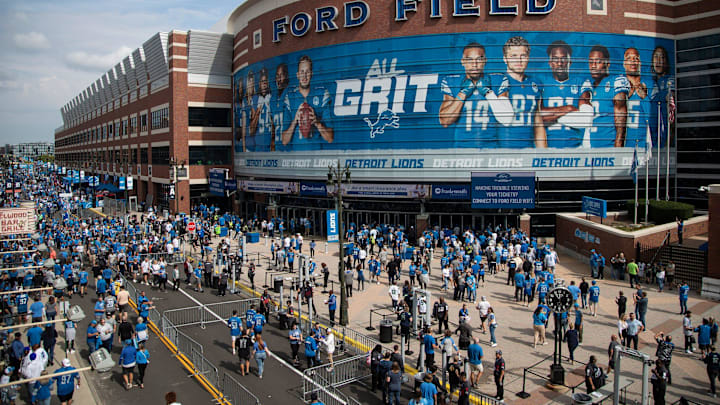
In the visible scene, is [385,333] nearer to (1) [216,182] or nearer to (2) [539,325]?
(2) [539,325]

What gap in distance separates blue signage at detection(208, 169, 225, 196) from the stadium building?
15.2 metres

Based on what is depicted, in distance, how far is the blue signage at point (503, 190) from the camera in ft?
128

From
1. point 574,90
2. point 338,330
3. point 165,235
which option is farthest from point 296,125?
point 338,330

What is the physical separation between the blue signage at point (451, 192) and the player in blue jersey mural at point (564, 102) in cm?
797

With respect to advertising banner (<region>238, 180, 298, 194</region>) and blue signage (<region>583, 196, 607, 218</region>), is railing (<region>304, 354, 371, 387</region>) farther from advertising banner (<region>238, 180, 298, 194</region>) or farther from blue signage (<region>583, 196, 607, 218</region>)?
advertising banner (<region>238, 180, 298, 194</region>)

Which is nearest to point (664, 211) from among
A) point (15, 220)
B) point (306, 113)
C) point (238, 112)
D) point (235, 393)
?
point (306, 113)

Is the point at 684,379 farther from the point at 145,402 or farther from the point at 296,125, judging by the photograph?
the point at 296,125

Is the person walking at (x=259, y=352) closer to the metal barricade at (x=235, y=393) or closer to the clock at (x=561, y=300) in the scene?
the metal barricade at (x=235, y=393)

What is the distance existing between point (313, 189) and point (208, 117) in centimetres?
2502

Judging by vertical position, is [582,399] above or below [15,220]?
below

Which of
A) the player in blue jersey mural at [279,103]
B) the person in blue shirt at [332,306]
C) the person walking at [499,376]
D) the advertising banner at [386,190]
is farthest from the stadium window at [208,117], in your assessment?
the person walking at [499,376]

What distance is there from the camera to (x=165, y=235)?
44312 mm

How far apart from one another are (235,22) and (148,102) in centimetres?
2093

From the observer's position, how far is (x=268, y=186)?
52.0m
